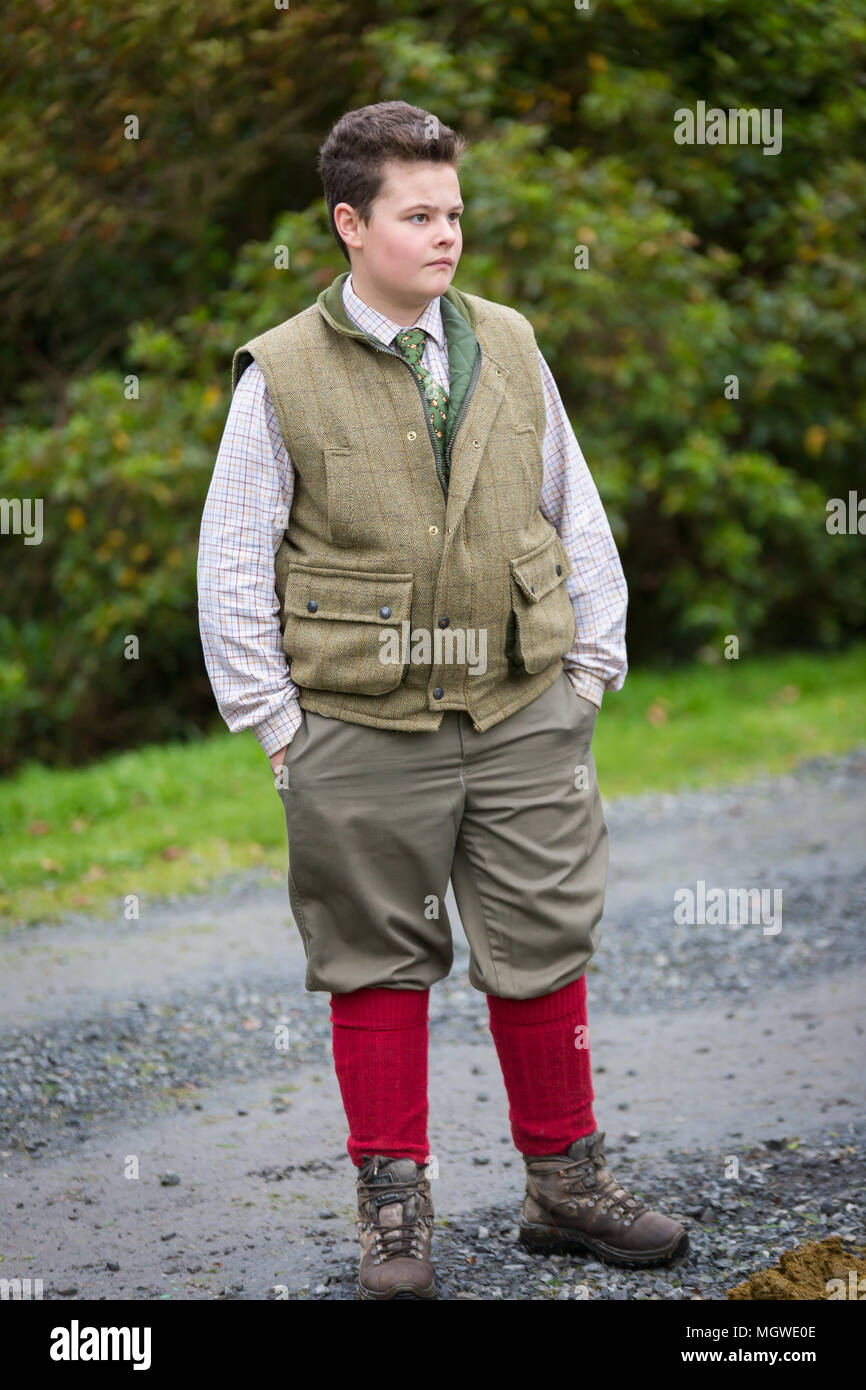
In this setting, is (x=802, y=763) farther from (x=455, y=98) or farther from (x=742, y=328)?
(x=455, y=98)

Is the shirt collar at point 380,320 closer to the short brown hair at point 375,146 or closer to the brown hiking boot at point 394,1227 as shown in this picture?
the short brown hair at point 375,146

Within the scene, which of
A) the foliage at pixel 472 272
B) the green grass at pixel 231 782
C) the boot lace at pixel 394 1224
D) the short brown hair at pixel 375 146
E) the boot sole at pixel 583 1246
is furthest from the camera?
the foliage at pixel 472 272

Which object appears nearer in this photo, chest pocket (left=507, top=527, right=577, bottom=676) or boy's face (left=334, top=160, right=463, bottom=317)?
boy's face (left=334, top=160, right=463, bottom=317)

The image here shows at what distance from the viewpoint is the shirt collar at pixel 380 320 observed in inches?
103

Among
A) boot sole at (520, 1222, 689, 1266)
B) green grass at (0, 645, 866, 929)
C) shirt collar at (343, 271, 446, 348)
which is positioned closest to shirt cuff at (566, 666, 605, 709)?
shirt collar at (343, 271, 446, 348)

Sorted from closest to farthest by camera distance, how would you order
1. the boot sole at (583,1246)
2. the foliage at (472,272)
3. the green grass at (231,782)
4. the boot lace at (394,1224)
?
the boot lace at (394,1224) → the boot sole at (583,1246) → the green grass at (231,782) → the foliage at (472,272)

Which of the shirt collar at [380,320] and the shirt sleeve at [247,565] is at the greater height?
the shirt collar at [380,320]

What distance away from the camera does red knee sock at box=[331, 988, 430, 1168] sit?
8.73ft

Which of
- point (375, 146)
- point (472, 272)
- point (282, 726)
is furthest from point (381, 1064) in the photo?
point (472, 272)

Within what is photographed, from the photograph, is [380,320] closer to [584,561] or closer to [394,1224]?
[584,561]

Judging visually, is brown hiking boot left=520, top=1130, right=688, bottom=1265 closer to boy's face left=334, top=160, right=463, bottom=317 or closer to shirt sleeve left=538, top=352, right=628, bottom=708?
shirt sleeve left=538, top=352, right=628, bottom=708

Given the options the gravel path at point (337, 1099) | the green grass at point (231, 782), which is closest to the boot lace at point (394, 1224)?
the gravel path at point (337, 1099)

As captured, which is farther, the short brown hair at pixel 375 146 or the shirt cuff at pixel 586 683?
the shirt cuff at pixel 586 683

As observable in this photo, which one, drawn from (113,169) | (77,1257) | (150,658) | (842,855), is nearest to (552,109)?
(113,169)
